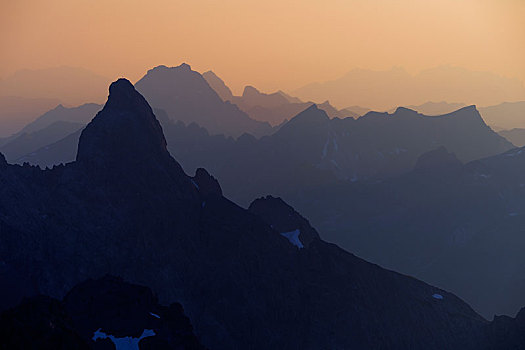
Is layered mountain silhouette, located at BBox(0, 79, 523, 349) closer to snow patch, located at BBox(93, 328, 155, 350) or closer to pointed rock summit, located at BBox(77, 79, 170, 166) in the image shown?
→ pointed rock summit, located at BBox(77, 79, 170, 166)

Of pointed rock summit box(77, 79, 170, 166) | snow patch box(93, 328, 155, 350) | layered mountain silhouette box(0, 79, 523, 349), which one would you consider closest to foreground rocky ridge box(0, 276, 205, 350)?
snow patch box(93, 328, 155, 350)

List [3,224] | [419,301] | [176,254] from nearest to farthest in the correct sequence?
1. [3,224]
2. [176,254]
3. [419,301]

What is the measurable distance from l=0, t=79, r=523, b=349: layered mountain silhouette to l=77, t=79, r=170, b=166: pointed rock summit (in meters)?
0.30

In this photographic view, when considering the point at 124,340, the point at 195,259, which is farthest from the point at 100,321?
the point at 195,259

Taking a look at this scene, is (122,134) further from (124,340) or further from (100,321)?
(124,340)

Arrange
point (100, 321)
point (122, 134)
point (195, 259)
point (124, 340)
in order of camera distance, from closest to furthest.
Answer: point (124, 340) < point (100, 321) < point (195, 259) < point (122, 134)

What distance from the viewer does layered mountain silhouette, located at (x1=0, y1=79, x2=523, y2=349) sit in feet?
492

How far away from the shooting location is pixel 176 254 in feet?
537

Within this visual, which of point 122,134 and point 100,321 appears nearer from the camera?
point 100,321

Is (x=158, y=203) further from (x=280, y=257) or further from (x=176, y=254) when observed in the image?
(x=280, y=257)

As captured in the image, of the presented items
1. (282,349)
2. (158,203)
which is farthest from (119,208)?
(282,349)

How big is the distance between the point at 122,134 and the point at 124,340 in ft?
275

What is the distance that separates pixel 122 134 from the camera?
175 m

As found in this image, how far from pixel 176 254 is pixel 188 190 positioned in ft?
75.3
